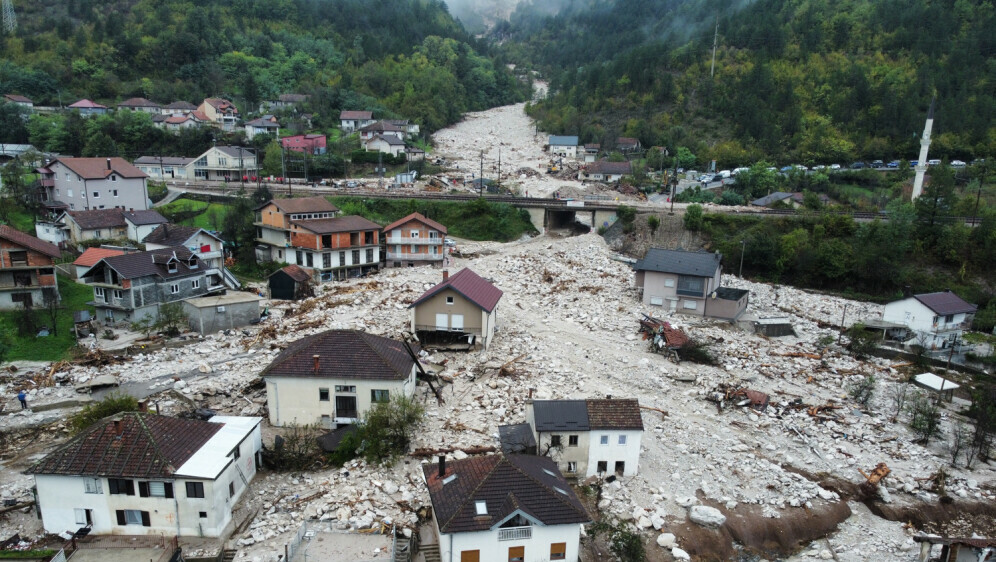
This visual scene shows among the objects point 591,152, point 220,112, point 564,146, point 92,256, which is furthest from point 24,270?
point 564,146

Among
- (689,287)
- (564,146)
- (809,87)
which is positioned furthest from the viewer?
(564,146)

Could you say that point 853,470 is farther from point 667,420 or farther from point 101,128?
point 101,128

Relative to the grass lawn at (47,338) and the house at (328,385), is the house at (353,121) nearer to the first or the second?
the grass lawn at (47,338)

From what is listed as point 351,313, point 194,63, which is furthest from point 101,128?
point 351,313

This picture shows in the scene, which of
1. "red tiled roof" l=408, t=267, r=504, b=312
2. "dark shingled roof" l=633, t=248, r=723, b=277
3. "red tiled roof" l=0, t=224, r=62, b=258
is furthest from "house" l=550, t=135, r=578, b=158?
"red tiled roof" l=0, t=224, r=62, b=258

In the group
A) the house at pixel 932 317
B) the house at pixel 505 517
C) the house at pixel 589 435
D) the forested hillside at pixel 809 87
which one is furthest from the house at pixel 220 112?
the house at pixel 505 517

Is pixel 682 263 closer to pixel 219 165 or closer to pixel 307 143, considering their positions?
pixel 219 165
